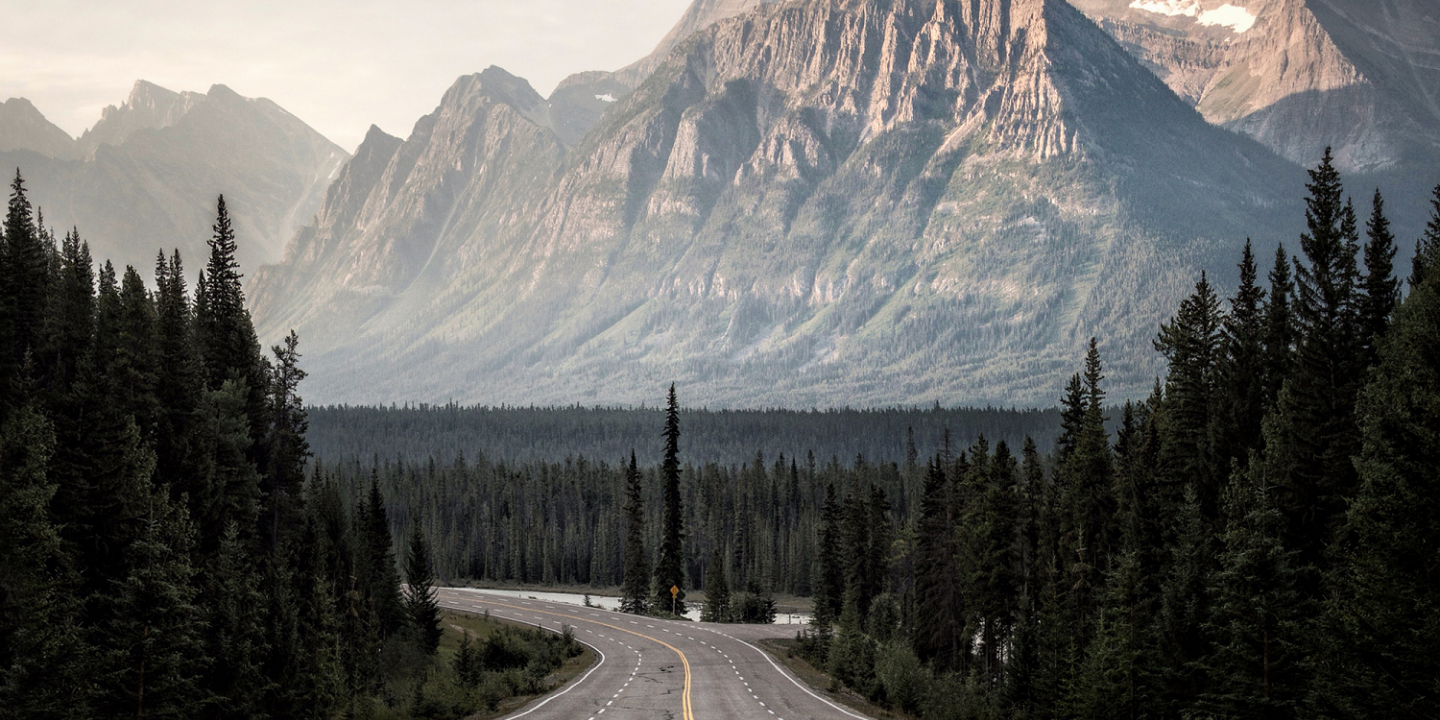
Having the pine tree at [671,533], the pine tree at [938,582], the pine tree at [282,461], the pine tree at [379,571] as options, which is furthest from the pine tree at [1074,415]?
the pine tree at [379,571]

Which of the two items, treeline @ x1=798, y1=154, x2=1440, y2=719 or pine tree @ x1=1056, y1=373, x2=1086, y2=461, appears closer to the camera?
treeline @ x1=798, y1=154, x2=1440, y2=719

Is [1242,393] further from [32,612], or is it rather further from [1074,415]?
[32,612]

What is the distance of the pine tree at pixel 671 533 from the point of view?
313 ft

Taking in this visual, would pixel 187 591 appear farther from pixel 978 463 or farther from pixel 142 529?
pixel 978 463

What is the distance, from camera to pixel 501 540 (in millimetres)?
181500

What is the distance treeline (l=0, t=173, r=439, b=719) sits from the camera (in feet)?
132

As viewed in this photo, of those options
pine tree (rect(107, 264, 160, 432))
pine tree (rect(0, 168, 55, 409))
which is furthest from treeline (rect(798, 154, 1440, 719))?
pine tree (rect(0, 168, 55, 409))

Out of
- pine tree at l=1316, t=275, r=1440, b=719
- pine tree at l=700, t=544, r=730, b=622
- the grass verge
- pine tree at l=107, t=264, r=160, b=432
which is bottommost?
pine tree at l=700, t=544, r=730, b=622

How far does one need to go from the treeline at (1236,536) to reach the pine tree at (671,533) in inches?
780

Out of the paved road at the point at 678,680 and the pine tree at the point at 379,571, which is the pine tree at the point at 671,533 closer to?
the paved road at the point at 678,680

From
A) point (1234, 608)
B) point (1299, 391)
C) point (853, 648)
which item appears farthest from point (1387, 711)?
point (853, 648)

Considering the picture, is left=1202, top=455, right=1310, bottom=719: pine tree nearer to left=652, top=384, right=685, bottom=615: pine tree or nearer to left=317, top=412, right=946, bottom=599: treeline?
left=652, top=384, right=685, bottom=615: pine tree

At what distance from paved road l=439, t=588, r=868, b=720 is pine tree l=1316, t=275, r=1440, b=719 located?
17965mm

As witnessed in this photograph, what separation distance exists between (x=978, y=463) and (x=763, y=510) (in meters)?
102
